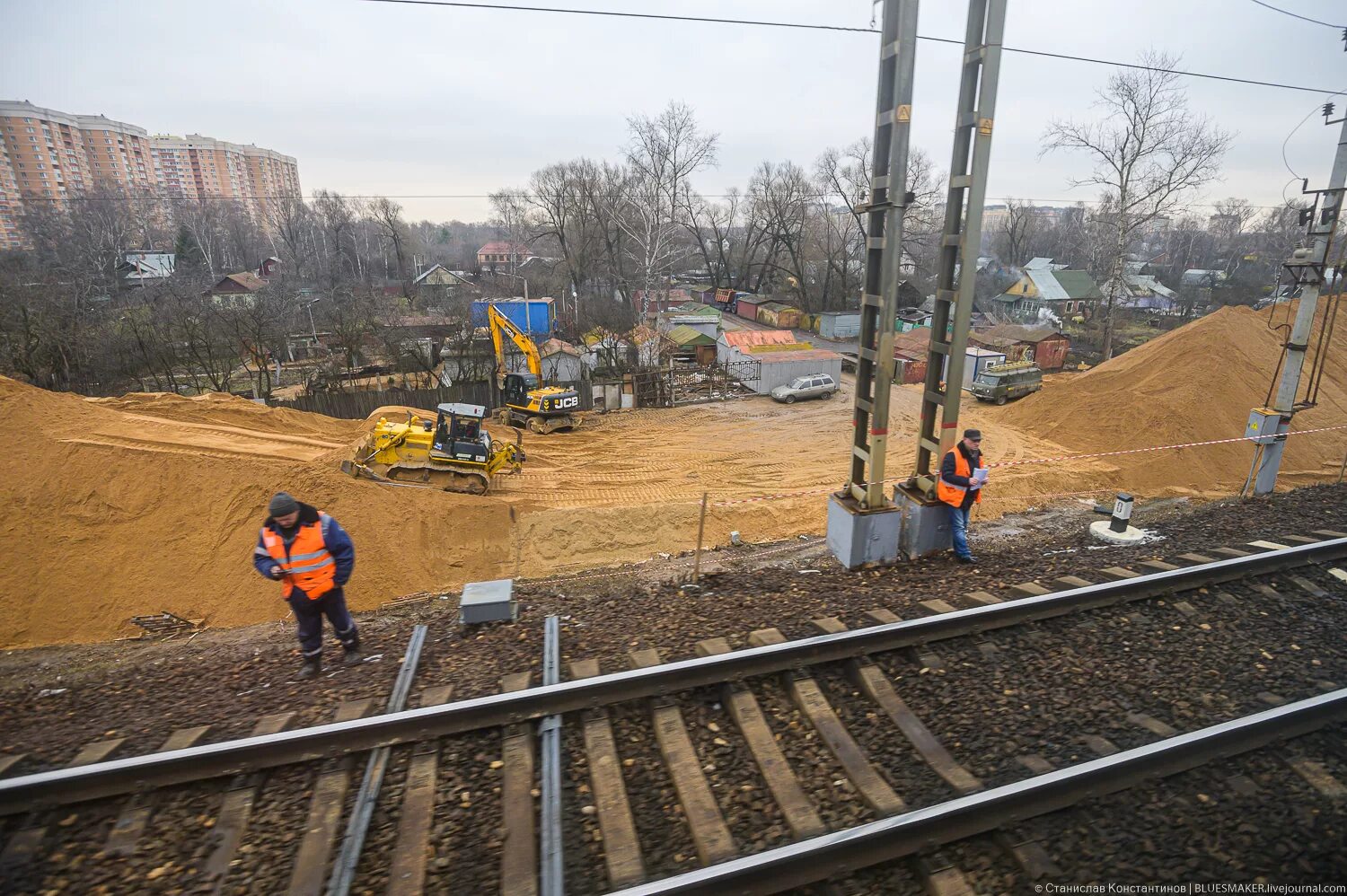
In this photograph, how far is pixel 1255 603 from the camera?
5918 mm

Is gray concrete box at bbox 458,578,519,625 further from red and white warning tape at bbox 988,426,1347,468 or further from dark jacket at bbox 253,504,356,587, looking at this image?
red and white warning tape at bbox 988,426,1347,468

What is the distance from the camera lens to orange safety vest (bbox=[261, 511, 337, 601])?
5.27 m

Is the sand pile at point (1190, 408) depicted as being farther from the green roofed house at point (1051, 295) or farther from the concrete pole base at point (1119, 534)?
the green roofed house at point (1051, 295)

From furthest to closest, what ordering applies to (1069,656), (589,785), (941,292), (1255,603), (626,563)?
1. (626,563)
2. (941,292)
3. (1255,603)
4. (1069,656)
5. (589,785)

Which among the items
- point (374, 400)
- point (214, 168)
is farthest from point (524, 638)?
point (214, 168)

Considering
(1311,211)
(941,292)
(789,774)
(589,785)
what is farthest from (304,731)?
(1311,211)

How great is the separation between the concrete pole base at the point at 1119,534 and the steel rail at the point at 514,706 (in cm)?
321

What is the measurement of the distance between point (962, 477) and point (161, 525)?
47.0ft

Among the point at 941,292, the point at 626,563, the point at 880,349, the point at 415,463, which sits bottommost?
the point at 626,563

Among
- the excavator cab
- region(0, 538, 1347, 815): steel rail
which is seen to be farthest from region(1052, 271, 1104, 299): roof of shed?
region(0, 538, 1347, 815): steel rail

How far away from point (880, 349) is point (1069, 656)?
346 centimetres

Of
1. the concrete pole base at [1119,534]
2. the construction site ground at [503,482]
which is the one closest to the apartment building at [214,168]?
the construction site ground at [503,482]

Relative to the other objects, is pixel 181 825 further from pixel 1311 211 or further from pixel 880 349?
pixel 1311 211

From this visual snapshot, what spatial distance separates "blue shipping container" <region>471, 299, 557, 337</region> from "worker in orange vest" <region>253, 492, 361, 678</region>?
78.5 feet
